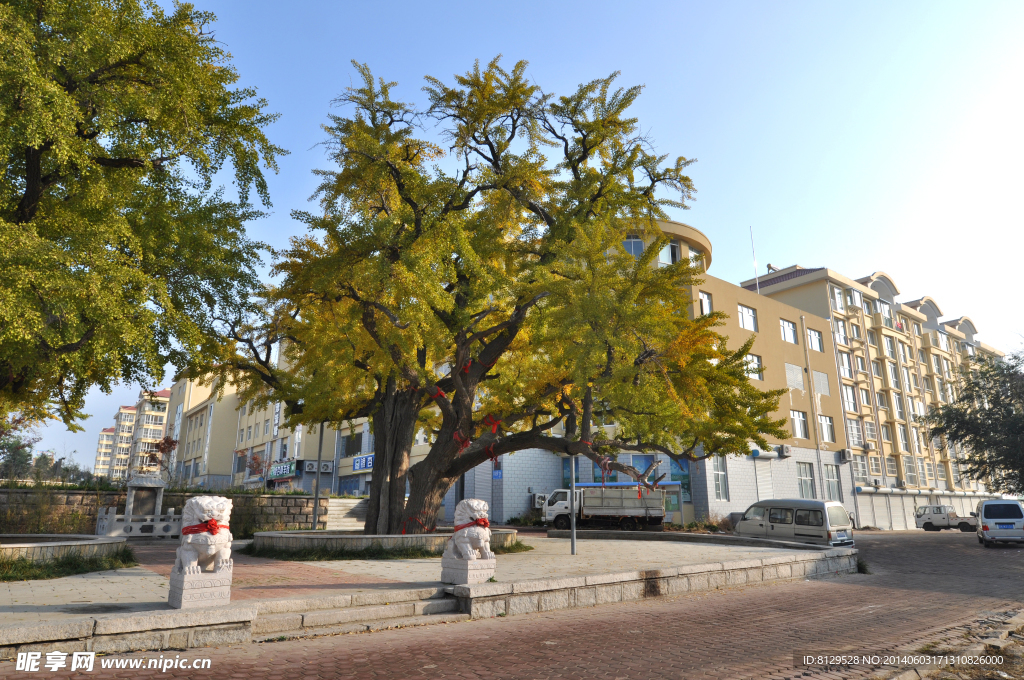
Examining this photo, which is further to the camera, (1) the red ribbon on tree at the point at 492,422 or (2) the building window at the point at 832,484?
(2) the building window at the point at 832,484

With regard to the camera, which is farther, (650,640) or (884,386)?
(884,386)

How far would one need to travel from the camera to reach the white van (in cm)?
1662

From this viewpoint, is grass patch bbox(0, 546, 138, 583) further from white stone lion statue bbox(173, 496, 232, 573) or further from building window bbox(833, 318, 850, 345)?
building window bbox(833, 318, 850, 345)

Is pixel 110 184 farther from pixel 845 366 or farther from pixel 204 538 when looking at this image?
pixel 845 366

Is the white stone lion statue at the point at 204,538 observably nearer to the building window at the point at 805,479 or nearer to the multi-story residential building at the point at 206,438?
the building window at the point at 805,479

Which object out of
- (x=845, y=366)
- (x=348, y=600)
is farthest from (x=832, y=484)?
(x=348, y=600)

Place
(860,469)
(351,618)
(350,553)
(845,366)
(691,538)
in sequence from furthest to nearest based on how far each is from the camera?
(845,366) → (860,469) → (691,538) → (350,553) → (351,618)

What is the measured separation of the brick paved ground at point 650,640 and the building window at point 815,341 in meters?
29.2

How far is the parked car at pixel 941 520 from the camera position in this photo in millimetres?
36938

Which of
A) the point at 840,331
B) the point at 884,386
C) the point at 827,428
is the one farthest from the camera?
the point at 884,386

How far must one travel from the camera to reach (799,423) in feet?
115

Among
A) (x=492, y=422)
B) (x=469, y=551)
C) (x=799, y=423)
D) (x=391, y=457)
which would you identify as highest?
(x=799, y=423)

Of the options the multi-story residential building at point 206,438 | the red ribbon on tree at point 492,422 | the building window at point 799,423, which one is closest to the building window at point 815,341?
the building window at point 799,423

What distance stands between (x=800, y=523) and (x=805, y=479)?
749 inches
